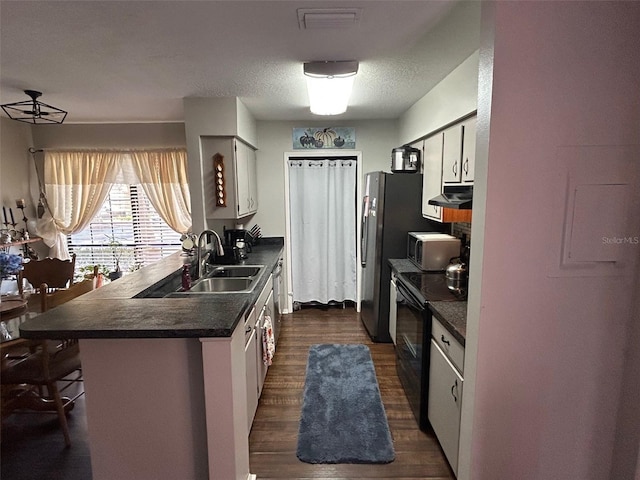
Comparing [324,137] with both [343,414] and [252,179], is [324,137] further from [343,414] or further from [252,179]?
[343,414]

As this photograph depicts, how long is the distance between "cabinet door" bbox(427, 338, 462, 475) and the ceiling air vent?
1.77 meters

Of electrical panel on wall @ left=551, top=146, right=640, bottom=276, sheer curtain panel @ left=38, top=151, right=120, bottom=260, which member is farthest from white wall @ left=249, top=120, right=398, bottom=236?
electrical panel on wall @ left=551, top=146, right=640, bottom=276

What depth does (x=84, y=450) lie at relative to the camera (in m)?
2.03

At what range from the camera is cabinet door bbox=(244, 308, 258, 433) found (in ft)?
6.52

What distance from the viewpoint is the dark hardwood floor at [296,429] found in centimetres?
185

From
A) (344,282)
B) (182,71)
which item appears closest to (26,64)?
(182,71)

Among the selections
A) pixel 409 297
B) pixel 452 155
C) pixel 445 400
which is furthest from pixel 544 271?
pixel 452 155

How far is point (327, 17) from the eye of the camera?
60.2 inches

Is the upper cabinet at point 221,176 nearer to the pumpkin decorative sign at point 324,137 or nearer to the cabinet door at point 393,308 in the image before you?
the pumpkin decorative sign at point 324,137

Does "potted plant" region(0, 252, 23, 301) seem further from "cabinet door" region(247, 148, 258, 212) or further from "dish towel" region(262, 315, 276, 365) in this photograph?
"cabinet door" region(247, 148, 258, 212)

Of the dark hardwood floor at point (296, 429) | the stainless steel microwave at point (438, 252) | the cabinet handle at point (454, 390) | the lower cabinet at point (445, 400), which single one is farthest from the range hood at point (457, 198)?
the dark hardwood floor at point (296, 429)

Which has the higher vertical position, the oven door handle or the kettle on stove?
the kettle on stove

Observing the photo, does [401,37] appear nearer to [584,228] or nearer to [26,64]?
[584,228]

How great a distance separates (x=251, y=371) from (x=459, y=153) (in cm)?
201
